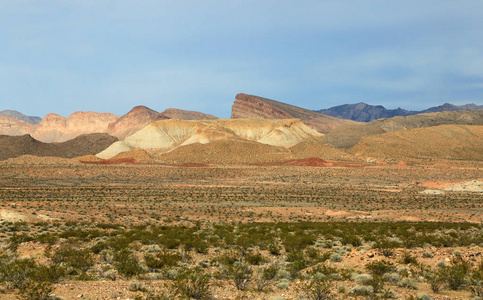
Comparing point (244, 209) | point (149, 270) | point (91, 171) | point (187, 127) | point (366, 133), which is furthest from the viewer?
point (366, 133)

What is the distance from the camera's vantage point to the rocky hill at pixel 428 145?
125500 mm

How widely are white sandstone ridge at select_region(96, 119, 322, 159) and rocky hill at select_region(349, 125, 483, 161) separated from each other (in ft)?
118

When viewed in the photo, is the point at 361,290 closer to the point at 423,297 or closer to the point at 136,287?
the point at 423,297

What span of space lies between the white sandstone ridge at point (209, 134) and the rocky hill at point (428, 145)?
118 feet

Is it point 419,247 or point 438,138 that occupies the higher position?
point 438,138

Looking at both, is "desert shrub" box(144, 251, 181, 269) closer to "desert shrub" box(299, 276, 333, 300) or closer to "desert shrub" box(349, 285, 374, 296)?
"desert shrub" box(299, 276, 333, 300)

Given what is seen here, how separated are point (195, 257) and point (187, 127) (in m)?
163

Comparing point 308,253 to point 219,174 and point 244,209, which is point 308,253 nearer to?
point 244,209

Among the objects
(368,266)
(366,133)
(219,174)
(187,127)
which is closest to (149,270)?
(368,266)

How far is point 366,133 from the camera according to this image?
648ft

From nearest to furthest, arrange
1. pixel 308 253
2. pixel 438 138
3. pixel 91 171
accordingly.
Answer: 1. pixel 308 253
2. pixel 91 171
3. pixel 438 138

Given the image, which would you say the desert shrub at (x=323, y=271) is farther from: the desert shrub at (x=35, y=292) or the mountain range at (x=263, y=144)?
the mountain range at (x=263, y=144)

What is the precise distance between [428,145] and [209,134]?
259 feet

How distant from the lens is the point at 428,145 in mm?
134500
